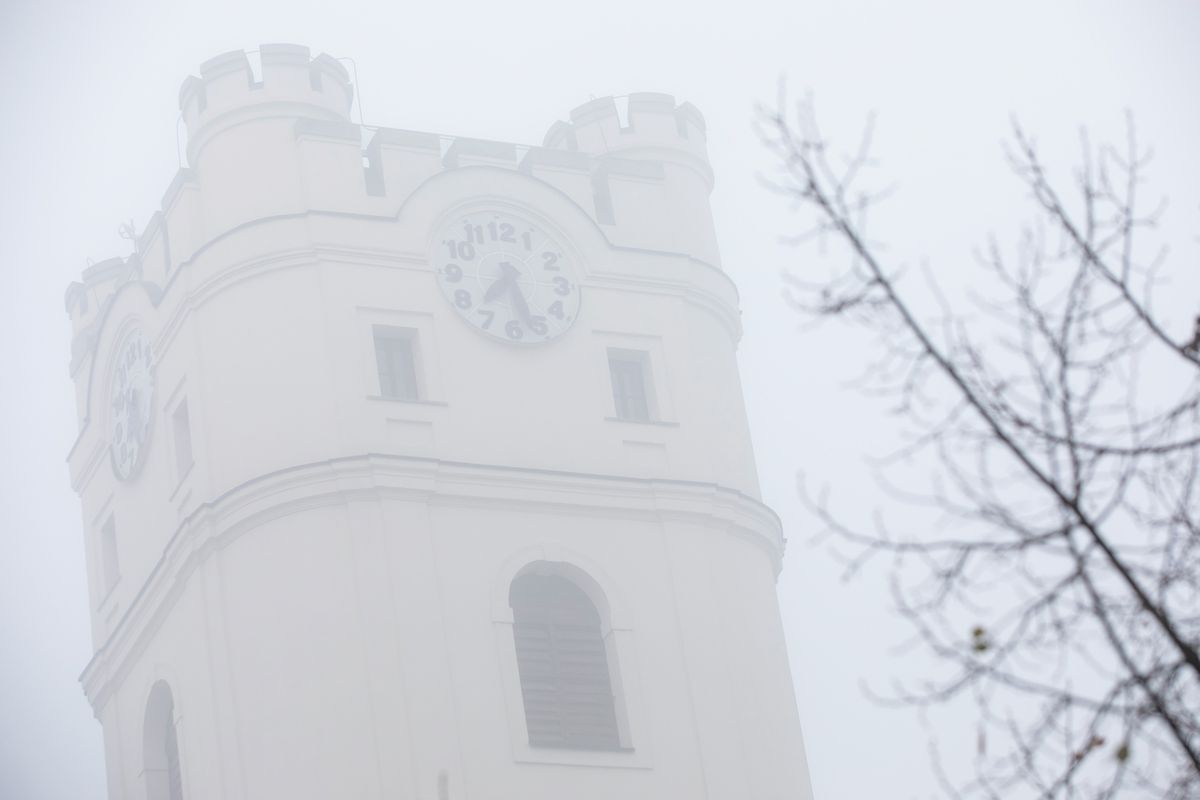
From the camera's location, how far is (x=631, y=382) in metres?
31.2

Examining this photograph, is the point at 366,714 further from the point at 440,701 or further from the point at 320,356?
the point at 320,356

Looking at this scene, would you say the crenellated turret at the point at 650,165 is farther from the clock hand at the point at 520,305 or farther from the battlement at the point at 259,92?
the battlement at the point at 259,92

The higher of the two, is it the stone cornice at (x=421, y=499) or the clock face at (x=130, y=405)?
the clock face at (x=130, y=405)

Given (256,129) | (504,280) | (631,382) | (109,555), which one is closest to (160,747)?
(109,555)

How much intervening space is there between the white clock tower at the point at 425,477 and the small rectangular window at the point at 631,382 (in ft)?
0.11

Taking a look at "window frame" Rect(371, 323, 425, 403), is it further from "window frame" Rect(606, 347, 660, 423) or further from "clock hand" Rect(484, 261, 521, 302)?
"window frame" Rect(606, 347, 660, 423)

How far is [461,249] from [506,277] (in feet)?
1.88

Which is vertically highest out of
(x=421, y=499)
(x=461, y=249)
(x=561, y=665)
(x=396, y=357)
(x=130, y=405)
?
(x=461, y=249)

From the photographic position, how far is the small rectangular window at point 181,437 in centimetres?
3061

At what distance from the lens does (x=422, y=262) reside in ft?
100.0

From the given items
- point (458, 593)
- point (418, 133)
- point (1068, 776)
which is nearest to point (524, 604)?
point (458, 593)

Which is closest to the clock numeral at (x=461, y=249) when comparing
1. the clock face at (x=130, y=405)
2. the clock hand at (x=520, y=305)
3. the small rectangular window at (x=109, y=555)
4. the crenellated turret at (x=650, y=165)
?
the clock hand at (x=520, y=305)

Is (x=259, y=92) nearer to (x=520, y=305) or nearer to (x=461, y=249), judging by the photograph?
(x=461, y=249)

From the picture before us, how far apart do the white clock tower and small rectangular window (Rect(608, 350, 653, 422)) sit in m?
0.03
